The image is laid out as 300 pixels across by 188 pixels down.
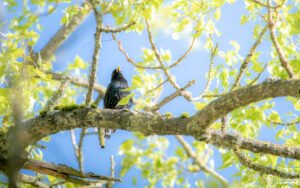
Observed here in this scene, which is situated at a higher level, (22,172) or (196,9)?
(196,9)

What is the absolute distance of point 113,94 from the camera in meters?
5.53

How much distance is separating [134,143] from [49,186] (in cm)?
288

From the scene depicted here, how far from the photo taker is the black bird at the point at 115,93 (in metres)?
5.45

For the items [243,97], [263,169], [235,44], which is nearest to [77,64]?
[235,44]

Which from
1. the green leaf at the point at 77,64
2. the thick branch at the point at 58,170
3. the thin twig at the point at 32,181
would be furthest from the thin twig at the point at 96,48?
the green leaf at the point at 77,64

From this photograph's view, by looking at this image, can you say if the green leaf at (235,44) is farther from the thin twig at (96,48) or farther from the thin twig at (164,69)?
the thin twig at (96,48)

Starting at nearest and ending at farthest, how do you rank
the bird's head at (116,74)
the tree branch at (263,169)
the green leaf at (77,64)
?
→ the tree branch at (263,169) < the bird's head at (116,74) < the green leaf at (77,64)

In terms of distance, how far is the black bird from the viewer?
5.45 m

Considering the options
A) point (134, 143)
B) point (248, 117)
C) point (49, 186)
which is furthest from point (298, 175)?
point (134, 143)

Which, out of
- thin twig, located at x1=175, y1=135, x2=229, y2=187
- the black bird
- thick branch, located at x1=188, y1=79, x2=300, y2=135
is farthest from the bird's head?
thick branch, located at x1=188, y1=79, x2=300, y2=135

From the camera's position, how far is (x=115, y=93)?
5539mm

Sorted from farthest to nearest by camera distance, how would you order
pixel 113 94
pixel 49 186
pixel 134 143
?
pixel 134 143
pixel 113 94
pixel 49 186

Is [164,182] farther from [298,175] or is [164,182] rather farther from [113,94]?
[298,175]

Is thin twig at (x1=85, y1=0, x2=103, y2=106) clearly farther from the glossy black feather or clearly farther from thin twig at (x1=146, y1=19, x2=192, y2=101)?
the glossy black feather
